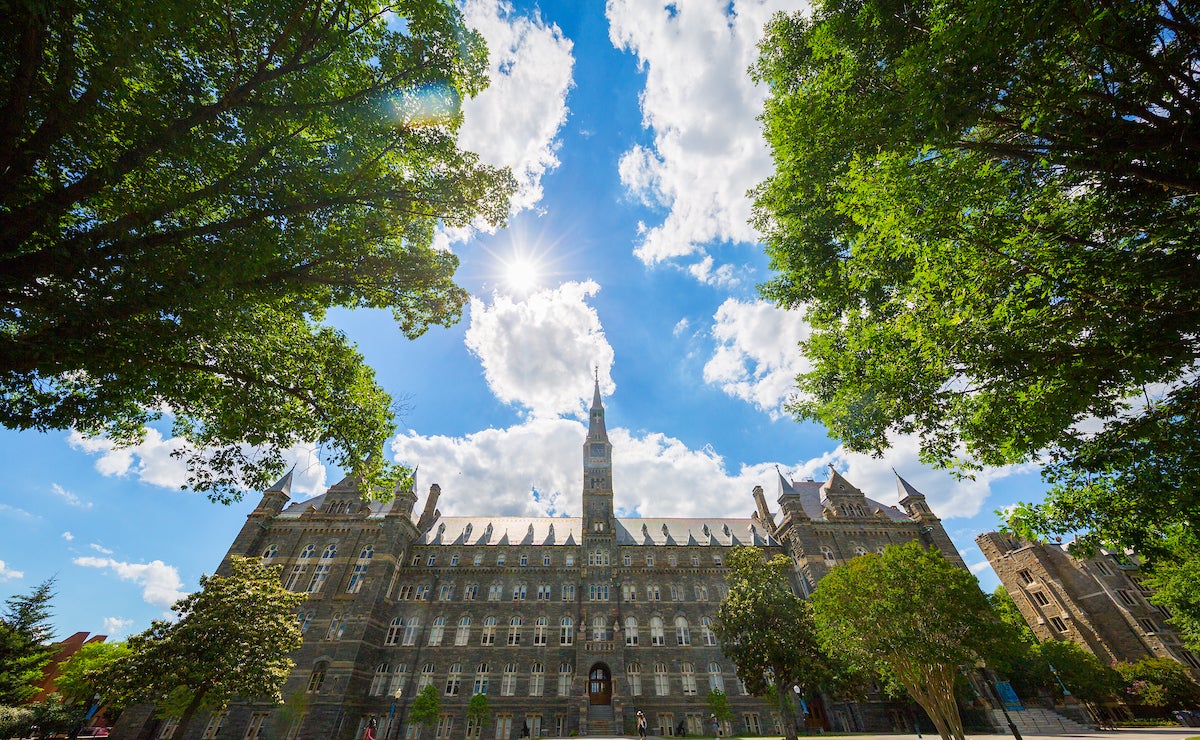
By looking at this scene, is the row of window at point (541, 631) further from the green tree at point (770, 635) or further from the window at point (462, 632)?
the green tree at point (770, 635)

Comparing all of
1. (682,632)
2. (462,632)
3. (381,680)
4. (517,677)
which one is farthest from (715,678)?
(381,680)

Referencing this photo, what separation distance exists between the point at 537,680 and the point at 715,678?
1372cm

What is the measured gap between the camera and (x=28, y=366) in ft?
28.2

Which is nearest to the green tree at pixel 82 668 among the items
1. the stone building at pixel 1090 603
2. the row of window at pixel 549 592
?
the row of window at pixel 549 592

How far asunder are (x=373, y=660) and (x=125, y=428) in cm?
2913

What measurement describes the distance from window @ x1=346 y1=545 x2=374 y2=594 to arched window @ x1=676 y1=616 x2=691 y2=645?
84.7 feet

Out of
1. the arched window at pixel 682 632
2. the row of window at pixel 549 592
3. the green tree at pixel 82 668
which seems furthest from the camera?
the row of window at pixel 549 592

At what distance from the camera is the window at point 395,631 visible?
34.7 metres

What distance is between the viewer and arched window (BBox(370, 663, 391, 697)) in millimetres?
32375

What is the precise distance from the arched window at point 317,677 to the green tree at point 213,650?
7.83 m

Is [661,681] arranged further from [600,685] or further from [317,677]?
[317,677]

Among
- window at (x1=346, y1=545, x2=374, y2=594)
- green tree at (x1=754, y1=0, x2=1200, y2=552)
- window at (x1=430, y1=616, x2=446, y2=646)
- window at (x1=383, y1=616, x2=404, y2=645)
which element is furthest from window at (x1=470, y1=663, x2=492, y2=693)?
green tree at (x1=754, y1=0, x2=1200, y2=552)

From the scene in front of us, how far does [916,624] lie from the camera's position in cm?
1894

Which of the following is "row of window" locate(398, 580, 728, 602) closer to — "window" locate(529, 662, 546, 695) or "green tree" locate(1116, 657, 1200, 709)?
"window" locate(529, 662, 546, 695)
